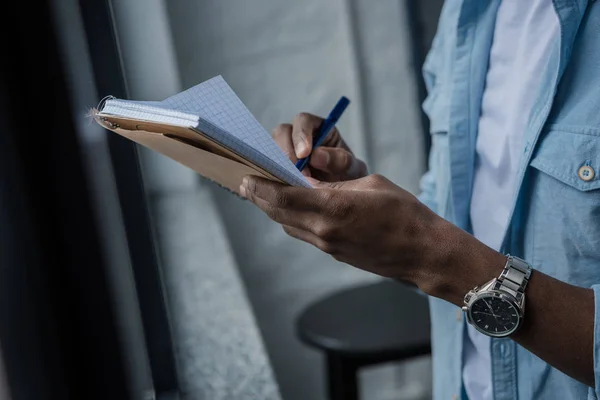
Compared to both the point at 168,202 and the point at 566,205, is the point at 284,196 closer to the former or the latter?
Result: the point at 566,205

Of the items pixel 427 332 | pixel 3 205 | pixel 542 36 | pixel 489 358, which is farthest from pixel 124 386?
pixel 427 332

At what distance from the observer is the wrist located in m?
0.56

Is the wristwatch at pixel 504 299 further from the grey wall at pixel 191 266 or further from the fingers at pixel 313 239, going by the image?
the grey wall at pixel 191 266

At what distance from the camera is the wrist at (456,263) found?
560 mm

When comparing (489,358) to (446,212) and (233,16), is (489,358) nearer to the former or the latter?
(446,212)

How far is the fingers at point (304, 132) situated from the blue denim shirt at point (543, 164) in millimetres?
190

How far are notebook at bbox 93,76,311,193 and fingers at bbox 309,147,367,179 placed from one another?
19 centimetres

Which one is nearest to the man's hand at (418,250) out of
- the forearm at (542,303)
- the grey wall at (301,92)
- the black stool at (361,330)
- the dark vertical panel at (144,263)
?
the forearm at (542,303)

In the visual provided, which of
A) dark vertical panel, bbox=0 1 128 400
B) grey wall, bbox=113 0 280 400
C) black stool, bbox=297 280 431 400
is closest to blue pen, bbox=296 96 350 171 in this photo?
dark vertical panel, bbox=0 1 128 400

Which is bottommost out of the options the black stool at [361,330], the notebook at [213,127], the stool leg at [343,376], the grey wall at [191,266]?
the stool leg at [343,376]

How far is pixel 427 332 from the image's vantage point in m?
1.53

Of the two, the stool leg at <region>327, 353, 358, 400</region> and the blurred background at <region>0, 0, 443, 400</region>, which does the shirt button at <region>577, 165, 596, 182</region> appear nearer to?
the blurred background at <region>0, 0, 443, 400</region>

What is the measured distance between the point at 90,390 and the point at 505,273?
1.25 ft

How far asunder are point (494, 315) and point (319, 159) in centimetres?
28
